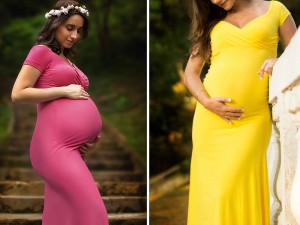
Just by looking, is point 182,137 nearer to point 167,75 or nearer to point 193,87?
point 167,75

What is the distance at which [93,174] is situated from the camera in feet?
21.0

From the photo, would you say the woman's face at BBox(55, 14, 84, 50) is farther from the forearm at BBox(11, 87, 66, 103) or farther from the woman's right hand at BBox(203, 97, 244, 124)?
the woman's right hand at BBox(203, 97, 244, 124)

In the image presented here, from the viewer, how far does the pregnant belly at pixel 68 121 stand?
3568mm

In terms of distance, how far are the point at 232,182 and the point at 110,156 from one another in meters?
3.56

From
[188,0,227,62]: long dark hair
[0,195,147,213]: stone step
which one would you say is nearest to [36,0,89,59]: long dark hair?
[188,0,227,62]: long dark hair

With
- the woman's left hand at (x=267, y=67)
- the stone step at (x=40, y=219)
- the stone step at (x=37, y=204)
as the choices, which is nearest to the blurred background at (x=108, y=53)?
the stone step at (x=37, y=204)

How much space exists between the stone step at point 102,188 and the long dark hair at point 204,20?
2.92 meters

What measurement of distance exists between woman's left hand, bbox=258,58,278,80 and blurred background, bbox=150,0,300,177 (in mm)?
4061

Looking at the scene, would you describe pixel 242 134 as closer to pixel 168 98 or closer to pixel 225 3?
pixel 225 3

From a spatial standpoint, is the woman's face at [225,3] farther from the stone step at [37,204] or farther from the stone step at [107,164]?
the stone step at [107,164]

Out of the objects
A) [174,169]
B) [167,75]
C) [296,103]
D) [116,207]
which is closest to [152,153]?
[174,169]

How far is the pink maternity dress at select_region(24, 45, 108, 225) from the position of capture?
3.50 meters

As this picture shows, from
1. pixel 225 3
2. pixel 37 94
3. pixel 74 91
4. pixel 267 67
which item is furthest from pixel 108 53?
pixel 267 67

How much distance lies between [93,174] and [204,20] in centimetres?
328
